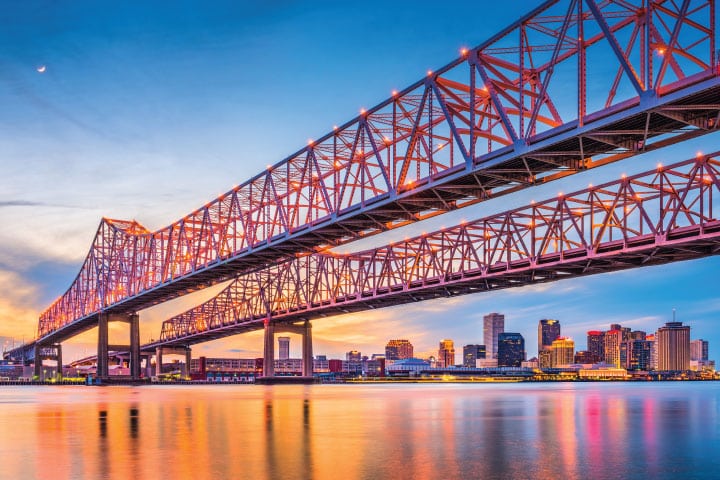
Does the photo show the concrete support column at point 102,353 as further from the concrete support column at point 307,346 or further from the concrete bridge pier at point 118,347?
the concrete support column at point 307,346

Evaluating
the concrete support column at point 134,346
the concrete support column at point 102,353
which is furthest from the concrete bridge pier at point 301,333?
the concrete support column at point 102,353

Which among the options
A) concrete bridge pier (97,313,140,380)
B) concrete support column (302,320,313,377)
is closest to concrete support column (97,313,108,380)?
concrete bridge pier (97,313,140,380)

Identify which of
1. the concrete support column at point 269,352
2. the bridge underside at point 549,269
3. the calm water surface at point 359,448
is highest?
the bridge underside at point 549,269

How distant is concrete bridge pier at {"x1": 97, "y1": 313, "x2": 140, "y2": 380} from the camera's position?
404 ft

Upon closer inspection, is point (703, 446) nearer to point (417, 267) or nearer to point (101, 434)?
point (101, 434)

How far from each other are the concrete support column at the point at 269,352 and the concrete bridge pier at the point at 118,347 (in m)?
19.3

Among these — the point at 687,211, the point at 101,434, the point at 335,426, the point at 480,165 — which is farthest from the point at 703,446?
the point at 687,211

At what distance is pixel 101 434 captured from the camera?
81.8 ft

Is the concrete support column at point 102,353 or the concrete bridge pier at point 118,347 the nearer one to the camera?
the concrete support column at point 102,353

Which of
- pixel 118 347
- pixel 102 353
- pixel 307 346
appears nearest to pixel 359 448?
pixel 102 353

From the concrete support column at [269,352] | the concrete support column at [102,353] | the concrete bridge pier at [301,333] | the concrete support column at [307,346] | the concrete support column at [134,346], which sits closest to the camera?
the concrete support column at [102,353]

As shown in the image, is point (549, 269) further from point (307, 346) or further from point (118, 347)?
point (118, 347)

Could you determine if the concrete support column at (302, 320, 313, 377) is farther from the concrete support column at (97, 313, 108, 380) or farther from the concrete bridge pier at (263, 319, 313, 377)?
the concrete support column at (97, 313, 108, 380)

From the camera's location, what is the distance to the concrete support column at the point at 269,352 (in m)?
128
